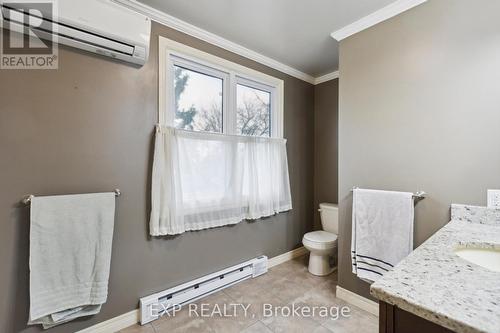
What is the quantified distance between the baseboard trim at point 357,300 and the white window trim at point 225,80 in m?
1.72

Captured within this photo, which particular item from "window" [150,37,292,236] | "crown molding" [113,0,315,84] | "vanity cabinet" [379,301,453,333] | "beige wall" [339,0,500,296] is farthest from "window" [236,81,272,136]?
"vanity cabinet" [379,301,453,333]

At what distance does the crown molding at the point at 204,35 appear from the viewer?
167 cm

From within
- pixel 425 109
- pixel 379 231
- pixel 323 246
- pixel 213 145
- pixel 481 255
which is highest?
pixel 425 109

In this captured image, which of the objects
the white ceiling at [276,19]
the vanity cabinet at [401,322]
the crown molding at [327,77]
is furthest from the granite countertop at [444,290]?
the crown molding at [327,77]

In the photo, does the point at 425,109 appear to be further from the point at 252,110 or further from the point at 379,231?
the point at 252,110

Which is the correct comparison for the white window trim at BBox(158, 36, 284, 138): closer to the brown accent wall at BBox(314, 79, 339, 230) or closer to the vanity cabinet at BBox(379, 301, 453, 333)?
the brown accent wall at BBox(314, 79, 339, 230)

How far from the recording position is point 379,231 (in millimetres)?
1724

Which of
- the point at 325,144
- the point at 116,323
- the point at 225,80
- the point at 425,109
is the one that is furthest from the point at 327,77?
the point at 116,323

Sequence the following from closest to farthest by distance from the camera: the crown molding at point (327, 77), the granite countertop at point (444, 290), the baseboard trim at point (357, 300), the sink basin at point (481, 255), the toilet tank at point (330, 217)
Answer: the granite countertop at point (444, 290)
the sink basin at point (481, 255)
the baseboard trim at point (357, 300)
the toilet tank at point (330, 217)
the crown molding at point (327, 77)

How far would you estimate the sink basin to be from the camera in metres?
0.96

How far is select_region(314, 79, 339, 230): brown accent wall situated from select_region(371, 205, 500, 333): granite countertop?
6.44 ft

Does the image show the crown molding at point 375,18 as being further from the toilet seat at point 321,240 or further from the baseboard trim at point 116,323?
the baseboard trim at point 116,323

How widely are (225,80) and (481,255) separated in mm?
2214

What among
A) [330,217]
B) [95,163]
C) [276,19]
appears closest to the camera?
[95,163]
